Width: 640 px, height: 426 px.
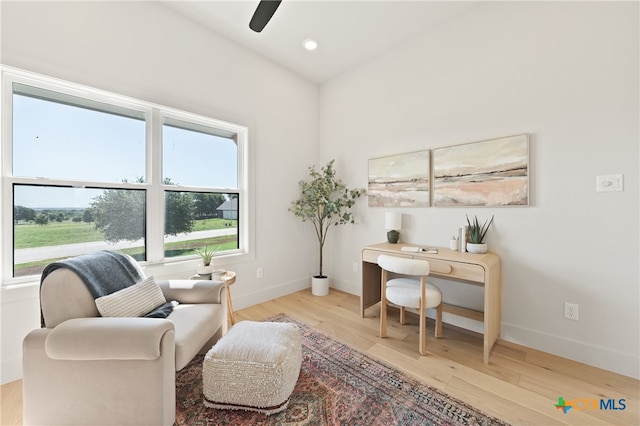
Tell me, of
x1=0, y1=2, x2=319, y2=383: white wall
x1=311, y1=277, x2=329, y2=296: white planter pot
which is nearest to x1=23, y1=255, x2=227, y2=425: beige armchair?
x1=0, y1=2, x2=319, y2=383: white wall

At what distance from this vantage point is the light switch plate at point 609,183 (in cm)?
177

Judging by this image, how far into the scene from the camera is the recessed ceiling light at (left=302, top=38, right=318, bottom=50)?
2.82 meters

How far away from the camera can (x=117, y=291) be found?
1605 mm

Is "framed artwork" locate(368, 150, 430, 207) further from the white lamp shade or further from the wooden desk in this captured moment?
the wooden desk

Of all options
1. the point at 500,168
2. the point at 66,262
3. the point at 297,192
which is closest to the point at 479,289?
the point at 500,168

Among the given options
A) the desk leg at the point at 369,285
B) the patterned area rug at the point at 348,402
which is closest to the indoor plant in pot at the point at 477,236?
the desk leg at the point at 369,285

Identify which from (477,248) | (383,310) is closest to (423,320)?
(383,310)

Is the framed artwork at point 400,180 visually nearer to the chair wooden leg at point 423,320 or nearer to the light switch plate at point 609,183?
the chair wooden leg at point 423,320

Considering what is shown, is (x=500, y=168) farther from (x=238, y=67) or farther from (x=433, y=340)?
(x=238, y=67)

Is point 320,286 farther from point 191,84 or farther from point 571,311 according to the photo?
point 191,84

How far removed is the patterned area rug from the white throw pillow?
556mm

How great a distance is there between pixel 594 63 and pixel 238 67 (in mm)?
3181

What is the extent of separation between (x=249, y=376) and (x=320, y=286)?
2018 millimetres

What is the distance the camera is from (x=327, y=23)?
259 cm
